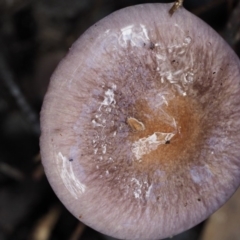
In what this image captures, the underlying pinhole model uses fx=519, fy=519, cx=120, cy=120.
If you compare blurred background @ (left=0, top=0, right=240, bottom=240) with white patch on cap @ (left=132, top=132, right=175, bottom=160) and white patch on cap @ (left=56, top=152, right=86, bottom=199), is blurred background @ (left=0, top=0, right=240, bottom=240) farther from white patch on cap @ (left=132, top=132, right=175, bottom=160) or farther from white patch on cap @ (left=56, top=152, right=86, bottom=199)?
white patch on cap @ (left=132, top=132, right=175, bottom=160)

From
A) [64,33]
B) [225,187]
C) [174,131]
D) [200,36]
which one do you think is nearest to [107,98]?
[174,131]

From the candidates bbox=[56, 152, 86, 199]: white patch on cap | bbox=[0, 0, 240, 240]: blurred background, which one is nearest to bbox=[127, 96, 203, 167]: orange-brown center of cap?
bbox=[56, 152, 86, 199]: white patch on cap

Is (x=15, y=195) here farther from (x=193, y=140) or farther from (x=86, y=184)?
(x=193, y=140)

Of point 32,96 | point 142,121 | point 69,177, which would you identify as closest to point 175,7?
point 142,121

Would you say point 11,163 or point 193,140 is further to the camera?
point 11,163

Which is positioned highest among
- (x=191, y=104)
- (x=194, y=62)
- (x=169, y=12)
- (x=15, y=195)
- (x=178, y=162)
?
(x=169, y=12)
